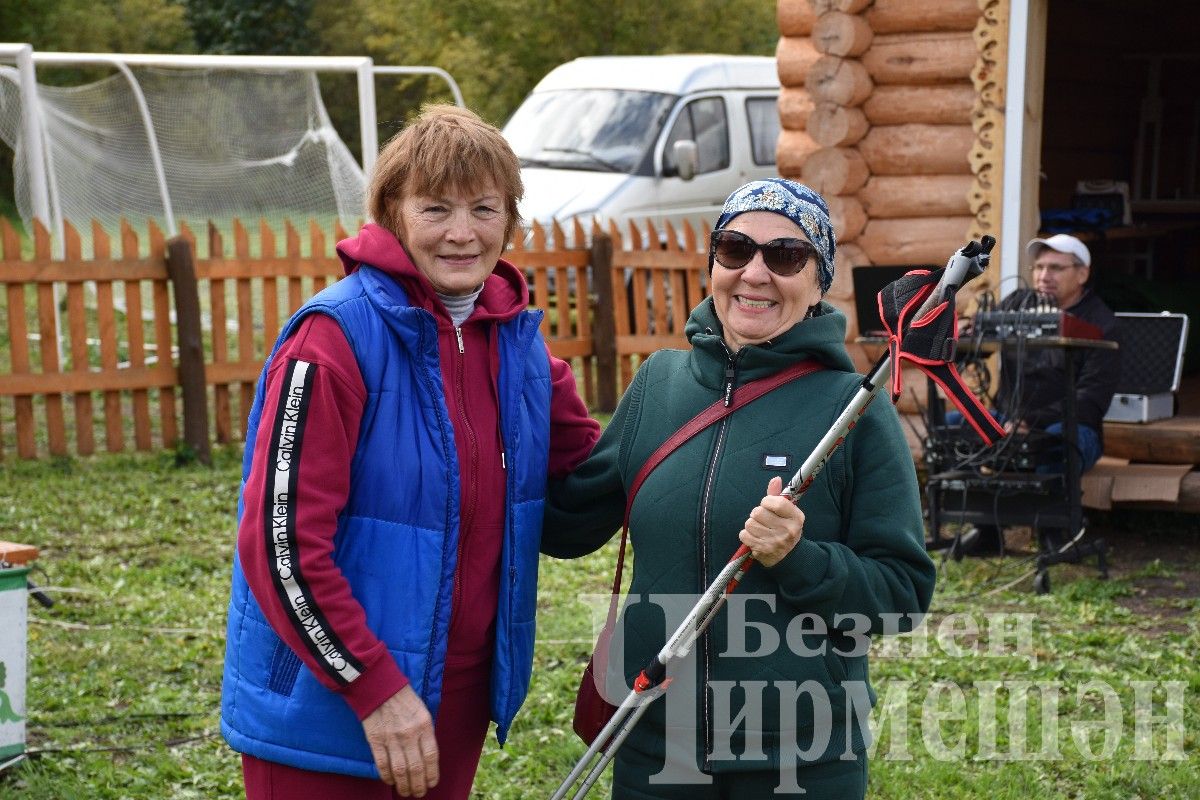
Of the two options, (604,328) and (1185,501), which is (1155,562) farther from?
(604,328)

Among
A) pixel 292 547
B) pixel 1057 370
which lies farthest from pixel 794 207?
pixel 1057 370

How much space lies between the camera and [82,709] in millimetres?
4945

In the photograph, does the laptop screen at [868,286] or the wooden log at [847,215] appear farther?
the wooden log at [847,215]

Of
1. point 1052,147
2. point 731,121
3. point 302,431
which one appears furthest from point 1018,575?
point 731,121

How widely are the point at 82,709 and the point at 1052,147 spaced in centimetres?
941

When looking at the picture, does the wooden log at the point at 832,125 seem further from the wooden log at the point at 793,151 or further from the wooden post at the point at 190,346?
the wooden post at the point at 190,346

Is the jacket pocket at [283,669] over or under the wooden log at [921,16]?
under

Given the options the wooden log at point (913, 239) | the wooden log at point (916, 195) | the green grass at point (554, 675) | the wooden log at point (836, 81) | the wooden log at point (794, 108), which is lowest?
the green grass at point (554, 675)

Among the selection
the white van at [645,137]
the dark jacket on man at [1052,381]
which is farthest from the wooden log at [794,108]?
the white van at [645,137]

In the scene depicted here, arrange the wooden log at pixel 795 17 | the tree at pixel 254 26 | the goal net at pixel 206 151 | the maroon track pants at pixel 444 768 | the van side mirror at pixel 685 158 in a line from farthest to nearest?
the tree at pixel 254 26
the goal net at pixel 206 151
the van side mirror at pixel 685 158
the wooden log at pixel 795 17
the maroon track pants at pixel 444 768

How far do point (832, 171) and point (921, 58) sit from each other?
772 millimetres

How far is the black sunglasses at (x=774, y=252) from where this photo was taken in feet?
8.48

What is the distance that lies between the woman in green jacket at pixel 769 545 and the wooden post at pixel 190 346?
6.99 meters

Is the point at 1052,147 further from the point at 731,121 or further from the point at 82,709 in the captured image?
the point at 82,709
